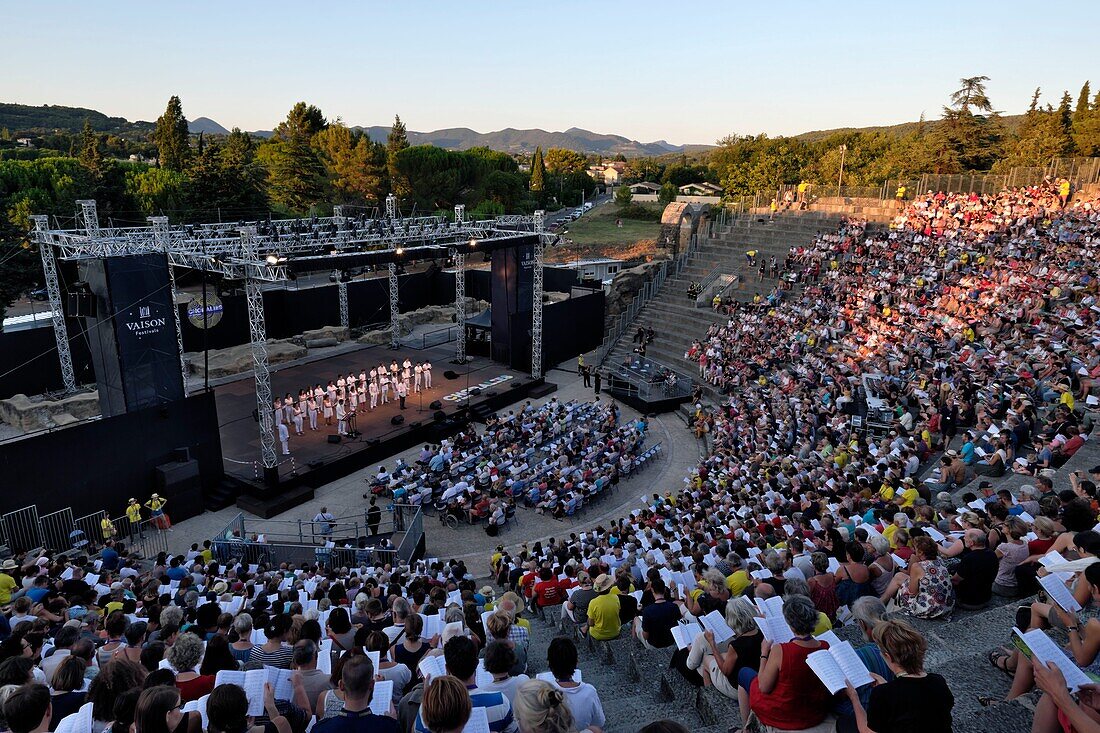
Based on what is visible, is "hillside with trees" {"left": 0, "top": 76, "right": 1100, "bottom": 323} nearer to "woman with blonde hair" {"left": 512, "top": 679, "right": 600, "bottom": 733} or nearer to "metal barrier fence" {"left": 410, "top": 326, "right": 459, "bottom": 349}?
"metal barrier fence" {"left": 410, "top": 326, "right": 459, "bottom": 349}

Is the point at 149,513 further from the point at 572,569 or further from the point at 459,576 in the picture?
the point at 572,569

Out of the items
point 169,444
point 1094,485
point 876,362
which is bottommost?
→ point 169,444

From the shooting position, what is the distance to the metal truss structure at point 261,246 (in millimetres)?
16172

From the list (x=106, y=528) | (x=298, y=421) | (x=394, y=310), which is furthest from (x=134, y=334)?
(x=394, y=310)

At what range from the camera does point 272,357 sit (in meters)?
26.9

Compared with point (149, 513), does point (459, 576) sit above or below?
above

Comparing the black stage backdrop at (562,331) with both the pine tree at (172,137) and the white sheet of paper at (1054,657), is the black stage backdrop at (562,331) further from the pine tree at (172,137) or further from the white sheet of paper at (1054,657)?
the pine tree at (172,137)

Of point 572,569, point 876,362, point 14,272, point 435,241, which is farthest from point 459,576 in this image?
point 14,272

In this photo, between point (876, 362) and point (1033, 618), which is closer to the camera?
point (1033, 618)

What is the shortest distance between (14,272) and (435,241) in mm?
22165

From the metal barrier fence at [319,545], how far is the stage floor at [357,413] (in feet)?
8.56

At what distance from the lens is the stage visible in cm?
1712

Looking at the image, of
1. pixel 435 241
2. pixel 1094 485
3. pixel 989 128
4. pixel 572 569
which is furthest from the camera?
pixel 989 128

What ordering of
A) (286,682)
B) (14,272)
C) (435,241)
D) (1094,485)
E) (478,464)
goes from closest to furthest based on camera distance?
(286,682) < (1094,485) < (478,464) < (435,241) < (14,272)
